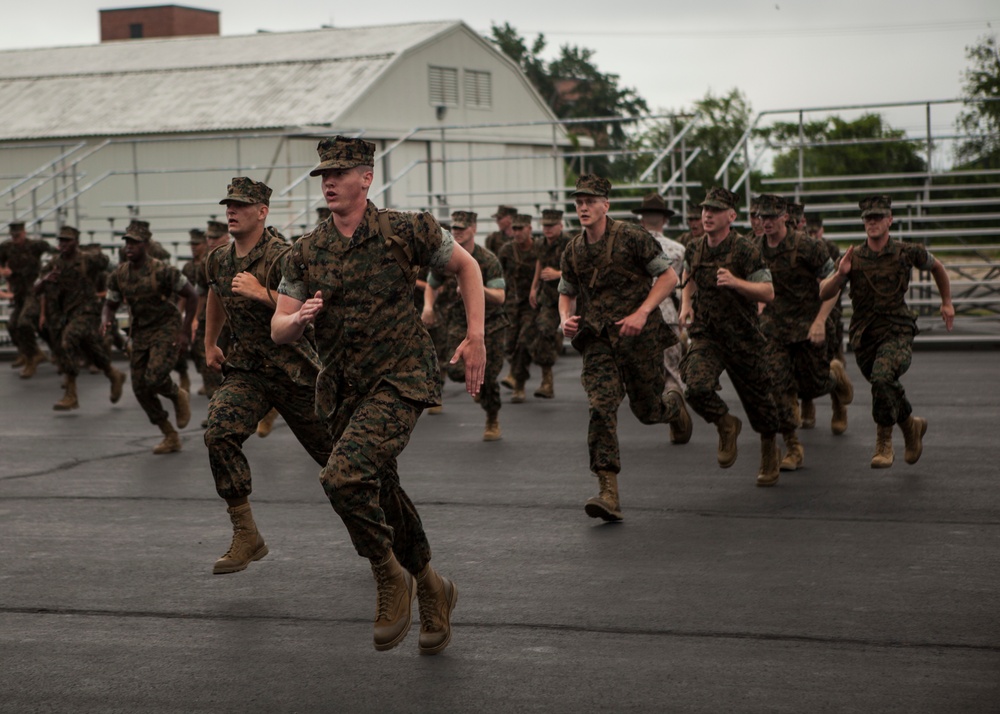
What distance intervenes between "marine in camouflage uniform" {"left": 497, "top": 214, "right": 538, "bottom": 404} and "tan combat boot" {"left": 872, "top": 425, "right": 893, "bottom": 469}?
5746 mm

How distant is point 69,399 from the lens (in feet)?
49.4

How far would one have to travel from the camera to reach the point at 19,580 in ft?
22.6

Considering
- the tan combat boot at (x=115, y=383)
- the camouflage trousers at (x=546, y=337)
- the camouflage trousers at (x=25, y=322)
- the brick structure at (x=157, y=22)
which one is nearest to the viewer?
the camouflage trousers at (x=546, y=337)

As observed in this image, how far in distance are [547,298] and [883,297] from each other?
5933 millimetres

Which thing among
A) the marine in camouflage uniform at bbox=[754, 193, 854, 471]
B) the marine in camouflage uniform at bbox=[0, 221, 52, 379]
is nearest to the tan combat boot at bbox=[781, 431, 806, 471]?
the marine in camouflage uniform at bbox=[754, 193, 854, 471]

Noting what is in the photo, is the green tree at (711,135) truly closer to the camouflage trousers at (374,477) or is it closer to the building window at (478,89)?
the building window at (478,89)

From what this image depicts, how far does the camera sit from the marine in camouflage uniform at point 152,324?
11.4 m

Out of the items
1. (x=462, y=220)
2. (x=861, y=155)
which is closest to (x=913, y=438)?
(x=462, y=220)

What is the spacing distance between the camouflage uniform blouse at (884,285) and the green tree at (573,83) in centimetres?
5963

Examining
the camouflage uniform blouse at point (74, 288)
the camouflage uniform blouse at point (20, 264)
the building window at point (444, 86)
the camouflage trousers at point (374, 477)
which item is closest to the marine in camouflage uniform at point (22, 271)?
the camouflage uniform blouse at point (20, 264)

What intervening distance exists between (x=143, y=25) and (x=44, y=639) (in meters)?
59.0

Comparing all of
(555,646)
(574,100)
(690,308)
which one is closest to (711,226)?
(690,308)

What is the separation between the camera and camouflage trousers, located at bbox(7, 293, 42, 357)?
18.4m

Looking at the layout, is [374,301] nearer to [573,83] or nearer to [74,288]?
[74,288]
